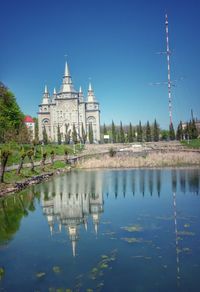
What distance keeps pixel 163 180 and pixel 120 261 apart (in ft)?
51.9

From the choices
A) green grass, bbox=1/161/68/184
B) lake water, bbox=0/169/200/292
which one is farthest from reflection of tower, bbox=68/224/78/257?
green grass, bbox=1/161/68/184

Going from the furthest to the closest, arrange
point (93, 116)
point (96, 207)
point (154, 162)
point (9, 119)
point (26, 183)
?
1. point (93, 116)
2. point (9, 119)
3. point (154, 162)
4. point (26, 183)
5. point (96, 207)

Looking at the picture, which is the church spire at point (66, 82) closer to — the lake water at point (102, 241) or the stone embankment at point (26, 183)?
the stone embankment at point (26, 183)

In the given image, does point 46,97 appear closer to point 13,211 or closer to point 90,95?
point 90,95

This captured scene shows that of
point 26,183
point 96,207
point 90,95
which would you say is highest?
point 90,95

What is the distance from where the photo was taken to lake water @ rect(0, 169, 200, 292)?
7926 millimetres

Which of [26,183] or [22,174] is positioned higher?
[22,174]

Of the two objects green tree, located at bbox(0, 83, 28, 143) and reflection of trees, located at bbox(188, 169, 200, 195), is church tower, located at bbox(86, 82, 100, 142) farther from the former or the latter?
reflection of trees, located at bbox(188, 169, 200, 195)

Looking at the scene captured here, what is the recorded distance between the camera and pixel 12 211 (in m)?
16.5

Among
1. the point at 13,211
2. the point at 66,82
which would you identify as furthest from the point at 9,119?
the point at 66,82

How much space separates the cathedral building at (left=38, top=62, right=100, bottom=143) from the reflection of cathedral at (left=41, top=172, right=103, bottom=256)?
57.1 meters

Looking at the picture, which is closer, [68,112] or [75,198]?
[75,198]

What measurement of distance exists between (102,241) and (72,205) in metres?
6.30

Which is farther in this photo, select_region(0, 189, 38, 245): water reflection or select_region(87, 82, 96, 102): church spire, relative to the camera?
select_region(87, 82, 96, 102): church spire
